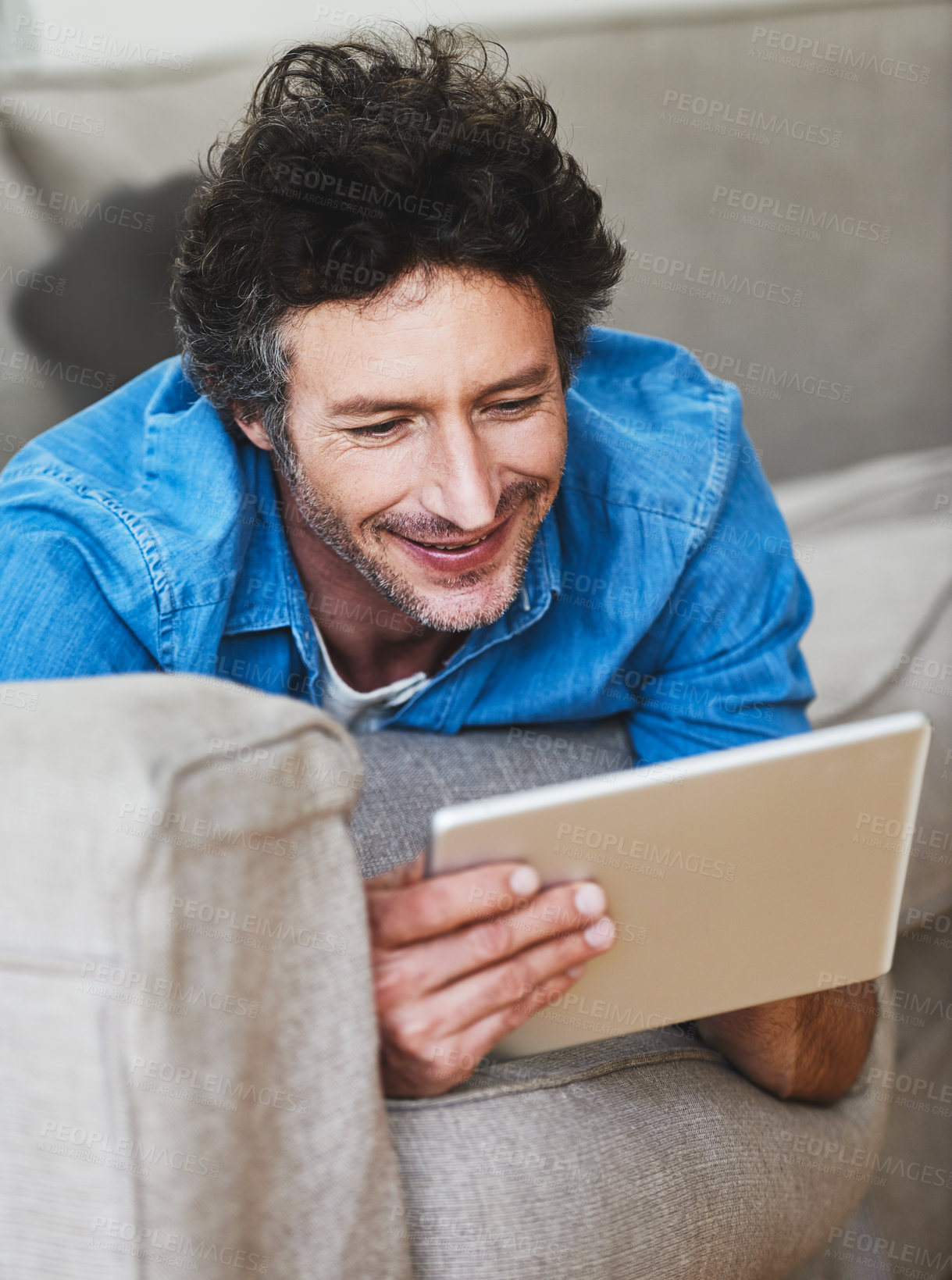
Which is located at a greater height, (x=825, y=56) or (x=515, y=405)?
(x=825, y=56)

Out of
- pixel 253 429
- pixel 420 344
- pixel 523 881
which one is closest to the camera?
pixel 523 881

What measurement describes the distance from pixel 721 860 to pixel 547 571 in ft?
1.73

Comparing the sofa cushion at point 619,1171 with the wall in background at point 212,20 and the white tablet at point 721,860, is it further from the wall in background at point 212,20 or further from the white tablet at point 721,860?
the wall in background at point 212,20

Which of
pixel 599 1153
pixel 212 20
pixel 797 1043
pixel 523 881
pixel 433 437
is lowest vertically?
pixel 797 1043

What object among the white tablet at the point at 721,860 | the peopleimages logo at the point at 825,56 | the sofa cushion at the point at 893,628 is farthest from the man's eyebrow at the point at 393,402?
the peopleimages logo at the point at 825,56

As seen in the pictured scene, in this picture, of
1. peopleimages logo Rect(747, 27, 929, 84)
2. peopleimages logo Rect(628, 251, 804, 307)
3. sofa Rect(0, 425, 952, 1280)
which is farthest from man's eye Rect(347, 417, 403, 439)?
peopleimages logo Rect(747, 27, 929, 84)

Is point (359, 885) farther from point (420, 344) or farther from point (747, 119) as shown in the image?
point (747, 119)

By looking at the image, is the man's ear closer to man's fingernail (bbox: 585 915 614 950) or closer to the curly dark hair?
the curly dark hair

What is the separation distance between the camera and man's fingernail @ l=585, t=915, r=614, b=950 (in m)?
0.71

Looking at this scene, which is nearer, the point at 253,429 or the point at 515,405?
the point at 515,405

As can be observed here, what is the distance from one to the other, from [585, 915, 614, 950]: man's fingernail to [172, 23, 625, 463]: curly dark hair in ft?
1.86

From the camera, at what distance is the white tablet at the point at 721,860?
0.66m

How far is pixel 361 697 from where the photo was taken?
4.00 ft

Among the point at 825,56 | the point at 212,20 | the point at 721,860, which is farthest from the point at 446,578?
the point at 825,56
